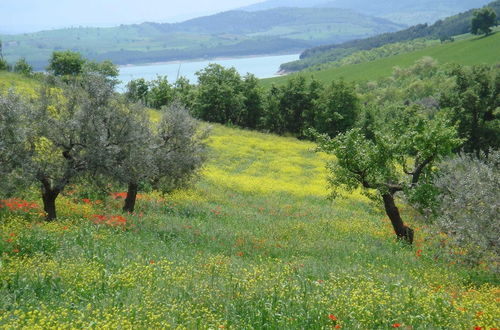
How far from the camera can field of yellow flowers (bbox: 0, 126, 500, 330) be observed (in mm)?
10344

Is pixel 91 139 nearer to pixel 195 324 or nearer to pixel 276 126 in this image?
pixel 195 324

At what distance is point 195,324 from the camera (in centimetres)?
979

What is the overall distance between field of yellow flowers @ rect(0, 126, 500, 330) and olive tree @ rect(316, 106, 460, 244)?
8.61ft

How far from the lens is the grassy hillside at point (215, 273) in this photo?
34.0ft

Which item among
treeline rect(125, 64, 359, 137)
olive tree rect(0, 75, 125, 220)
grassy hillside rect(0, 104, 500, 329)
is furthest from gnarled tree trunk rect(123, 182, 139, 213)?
treeline rect(125, 64, 359, 137)

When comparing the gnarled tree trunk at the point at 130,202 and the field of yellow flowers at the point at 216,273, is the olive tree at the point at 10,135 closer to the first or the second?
the field of yellow flowers at the point at 216,273

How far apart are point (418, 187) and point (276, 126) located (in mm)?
63235

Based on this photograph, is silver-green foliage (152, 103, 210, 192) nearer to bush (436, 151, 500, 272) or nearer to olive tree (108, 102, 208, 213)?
olive tree (108, 102, 208, 213)

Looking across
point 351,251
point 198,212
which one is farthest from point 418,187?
point 198,212

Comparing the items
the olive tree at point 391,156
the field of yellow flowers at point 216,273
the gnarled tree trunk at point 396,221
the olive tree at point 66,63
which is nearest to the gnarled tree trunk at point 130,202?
the field of yellow flowers at point 216,273

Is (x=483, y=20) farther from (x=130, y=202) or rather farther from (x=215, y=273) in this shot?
(x=215, y=273)

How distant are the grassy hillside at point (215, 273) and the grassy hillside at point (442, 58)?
108m

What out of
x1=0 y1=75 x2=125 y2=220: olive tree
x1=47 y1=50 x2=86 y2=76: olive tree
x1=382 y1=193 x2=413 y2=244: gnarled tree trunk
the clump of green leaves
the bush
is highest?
the clump of green leaves

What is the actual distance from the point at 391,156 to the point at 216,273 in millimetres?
12278
